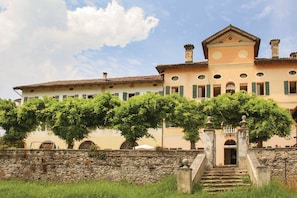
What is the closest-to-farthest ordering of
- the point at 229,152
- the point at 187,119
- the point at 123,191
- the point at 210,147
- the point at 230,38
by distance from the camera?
the point at 123,191 → the point at 210,147 → the point at 187,119 → the point at 229,152 → the point at 230,38

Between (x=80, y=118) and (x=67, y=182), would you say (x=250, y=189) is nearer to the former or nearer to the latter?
(x=67, y=182)

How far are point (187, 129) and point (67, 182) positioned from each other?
9.99m

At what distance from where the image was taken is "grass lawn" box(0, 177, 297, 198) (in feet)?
60.2

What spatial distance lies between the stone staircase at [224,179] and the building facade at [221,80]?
16.3 meters

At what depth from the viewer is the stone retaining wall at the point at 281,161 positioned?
2369 cm

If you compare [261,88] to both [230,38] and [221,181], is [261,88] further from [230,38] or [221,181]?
[221,181]

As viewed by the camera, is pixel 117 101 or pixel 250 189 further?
pixel 117 101

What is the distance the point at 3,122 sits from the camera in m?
32.8

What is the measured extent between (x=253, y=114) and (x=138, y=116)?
27.4ft

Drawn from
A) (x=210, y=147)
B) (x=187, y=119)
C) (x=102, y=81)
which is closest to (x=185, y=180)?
(x=210, y=147)

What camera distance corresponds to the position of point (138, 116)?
30375mm

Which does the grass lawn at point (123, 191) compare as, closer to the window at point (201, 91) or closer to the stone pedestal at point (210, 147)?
the stone pedestal at point (210, 147)

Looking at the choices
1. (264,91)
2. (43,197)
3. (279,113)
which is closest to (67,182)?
(43,197)

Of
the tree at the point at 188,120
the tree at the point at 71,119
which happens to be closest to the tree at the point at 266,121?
the tree at the point at 188,120
